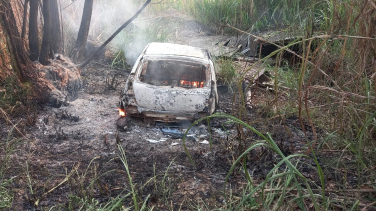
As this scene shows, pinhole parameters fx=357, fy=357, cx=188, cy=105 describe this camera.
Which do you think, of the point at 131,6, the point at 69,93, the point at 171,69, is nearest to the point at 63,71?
the point at 69,93

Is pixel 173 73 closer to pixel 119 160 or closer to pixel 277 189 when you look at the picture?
pixel 119 160

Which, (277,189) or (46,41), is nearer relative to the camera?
(277,189)

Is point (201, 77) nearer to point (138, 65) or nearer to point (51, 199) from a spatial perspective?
point (138, 65)

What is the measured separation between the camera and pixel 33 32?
6918mm

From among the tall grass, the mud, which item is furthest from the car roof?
the tall grass

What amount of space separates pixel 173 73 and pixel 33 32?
9.27ft

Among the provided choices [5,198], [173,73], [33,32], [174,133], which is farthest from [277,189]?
[33,32]

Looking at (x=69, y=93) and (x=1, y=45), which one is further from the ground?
(x=1, y=45)

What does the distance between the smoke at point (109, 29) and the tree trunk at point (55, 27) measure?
194 centimetres

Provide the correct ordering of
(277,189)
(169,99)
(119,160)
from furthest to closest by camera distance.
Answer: (169,99), (119,160), (277,189)

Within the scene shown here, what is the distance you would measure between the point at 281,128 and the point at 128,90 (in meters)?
2.52

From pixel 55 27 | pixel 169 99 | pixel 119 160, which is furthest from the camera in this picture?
pixel 55 27

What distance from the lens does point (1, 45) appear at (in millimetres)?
6270

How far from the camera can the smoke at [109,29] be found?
1045 centimetres
